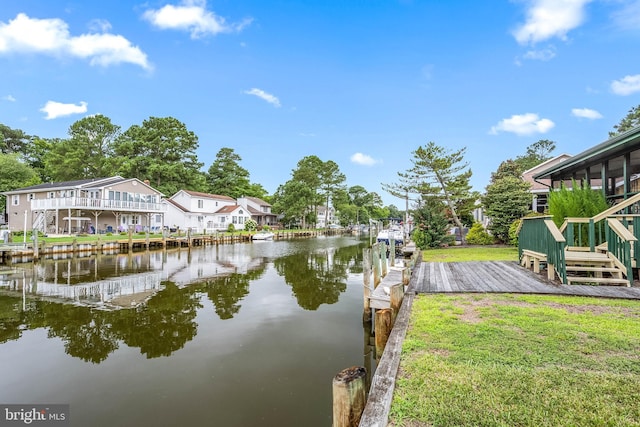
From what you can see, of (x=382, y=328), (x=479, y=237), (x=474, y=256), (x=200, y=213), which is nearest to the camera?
(x=382, y=328)

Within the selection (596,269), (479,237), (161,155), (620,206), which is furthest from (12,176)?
(620,206)

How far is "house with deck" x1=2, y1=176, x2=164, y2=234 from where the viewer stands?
94.5 ft

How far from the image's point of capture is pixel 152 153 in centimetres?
4991

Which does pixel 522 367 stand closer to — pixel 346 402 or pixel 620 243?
pixel 346 402

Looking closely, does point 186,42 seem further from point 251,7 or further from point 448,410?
point 448,410

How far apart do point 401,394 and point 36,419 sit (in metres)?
5.33

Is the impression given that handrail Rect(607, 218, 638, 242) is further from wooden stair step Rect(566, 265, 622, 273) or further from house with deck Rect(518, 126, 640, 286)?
wooden stair step Rect(566, 265, 622, 273)

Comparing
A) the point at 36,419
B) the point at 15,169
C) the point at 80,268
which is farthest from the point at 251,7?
the point at 15,169

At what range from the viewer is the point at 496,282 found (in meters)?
7.62

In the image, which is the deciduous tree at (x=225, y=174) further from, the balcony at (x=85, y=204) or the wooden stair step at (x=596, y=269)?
the wooden stair step at (x=596, y=269)

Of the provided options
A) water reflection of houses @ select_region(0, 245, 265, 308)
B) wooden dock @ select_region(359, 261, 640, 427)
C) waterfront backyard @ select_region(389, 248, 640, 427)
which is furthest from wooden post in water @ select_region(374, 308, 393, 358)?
water reflection of houses @ select_region(0, 245, 265, 308)

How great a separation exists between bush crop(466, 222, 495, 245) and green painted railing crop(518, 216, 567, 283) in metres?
12.2

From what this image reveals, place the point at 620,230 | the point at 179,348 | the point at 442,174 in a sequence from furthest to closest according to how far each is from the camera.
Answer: the point at 442,174 → the point at 179,348 → the point at 620,230

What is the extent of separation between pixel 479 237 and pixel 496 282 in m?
15.0
